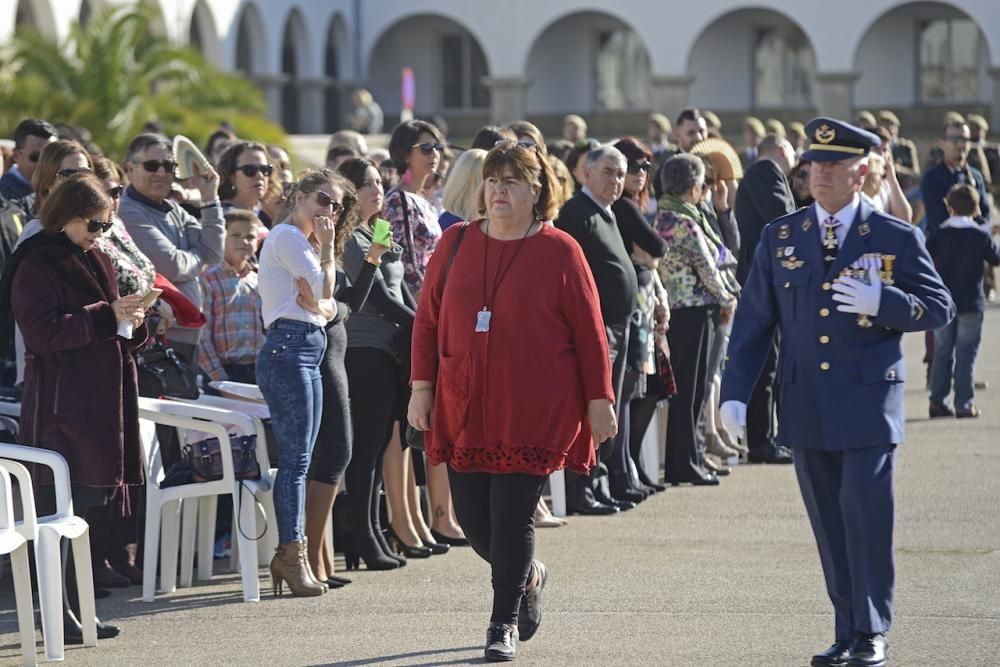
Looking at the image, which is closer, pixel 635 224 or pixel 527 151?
pixel 527 151

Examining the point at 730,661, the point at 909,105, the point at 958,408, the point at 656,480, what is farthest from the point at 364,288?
the point at 909,105

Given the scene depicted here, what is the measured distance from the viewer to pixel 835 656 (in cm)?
631

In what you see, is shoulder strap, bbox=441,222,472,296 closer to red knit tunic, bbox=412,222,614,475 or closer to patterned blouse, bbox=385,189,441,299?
red knit tunic, bbox=412,222,614,475

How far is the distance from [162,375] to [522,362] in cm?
236

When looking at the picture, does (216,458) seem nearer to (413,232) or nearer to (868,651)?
(413,232)

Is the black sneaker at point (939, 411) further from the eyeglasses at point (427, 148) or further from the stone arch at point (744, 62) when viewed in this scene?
the stone arch at point (744, 62)

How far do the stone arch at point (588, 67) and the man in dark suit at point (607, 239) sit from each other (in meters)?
34.5

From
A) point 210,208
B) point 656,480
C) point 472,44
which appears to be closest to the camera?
point 210,208

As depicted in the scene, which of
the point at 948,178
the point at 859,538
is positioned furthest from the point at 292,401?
the point at 948,178

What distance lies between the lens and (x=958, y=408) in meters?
13.4

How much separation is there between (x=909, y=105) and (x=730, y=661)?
36.5 meters

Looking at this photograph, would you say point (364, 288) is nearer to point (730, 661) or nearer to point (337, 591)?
point (337, 591)

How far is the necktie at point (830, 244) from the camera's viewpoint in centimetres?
639

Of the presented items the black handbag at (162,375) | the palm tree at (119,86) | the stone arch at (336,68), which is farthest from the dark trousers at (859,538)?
the stone arch at (336,68)
